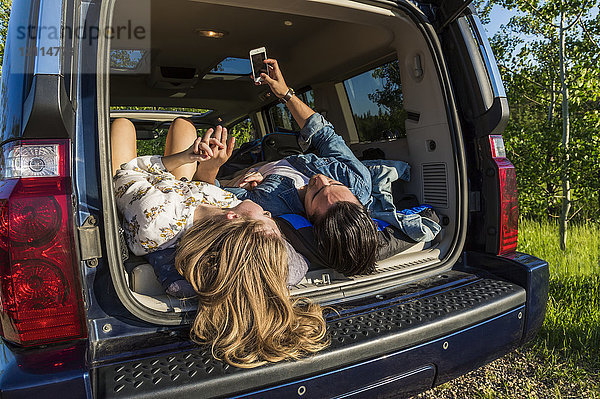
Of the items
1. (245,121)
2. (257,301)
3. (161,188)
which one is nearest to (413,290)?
(257,301)

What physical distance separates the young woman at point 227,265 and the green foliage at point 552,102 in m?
3.57

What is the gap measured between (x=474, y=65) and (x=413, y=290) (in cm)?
115

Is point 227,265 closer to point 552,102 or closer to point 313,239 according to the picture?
point 313,239

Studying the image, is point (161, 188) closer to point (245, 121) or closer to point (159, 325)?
point (159, 325)

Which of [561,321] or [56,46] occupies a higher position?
[56,46]

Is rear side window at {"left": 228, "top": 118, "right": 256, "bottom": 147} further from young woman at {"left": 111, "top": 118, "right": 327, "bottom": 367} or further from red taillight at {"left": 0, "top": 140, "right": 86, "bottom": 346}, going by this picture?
red taillight at {"left": 0, "top": 140, "right": 86, "bottom": 346}

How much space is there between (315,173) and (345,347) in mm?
1470

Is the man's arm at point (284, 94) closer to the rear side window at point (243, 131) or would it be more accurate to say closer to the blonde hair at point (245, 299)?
the blonde hair at point (245, 299)

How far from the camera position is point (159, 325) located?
4.97ft

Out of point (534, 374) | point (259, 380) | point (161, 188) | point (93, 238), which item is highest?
point (161, 188)

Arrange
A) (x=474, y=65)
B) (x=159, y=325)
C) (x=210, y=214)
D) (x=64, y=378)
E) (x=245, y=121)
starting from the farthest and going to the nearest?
(x=245, y=121), (x=474, y=65), (x=210, y=214), (x=159, y=325), (x=64, y=378)

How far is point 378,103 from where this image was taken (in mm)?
3322

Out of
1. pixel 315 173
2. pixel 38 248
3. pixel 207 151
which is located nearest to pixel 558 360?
pixel 315 173

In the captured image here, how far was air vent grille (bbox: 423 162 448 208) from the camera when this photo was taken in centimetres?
242
